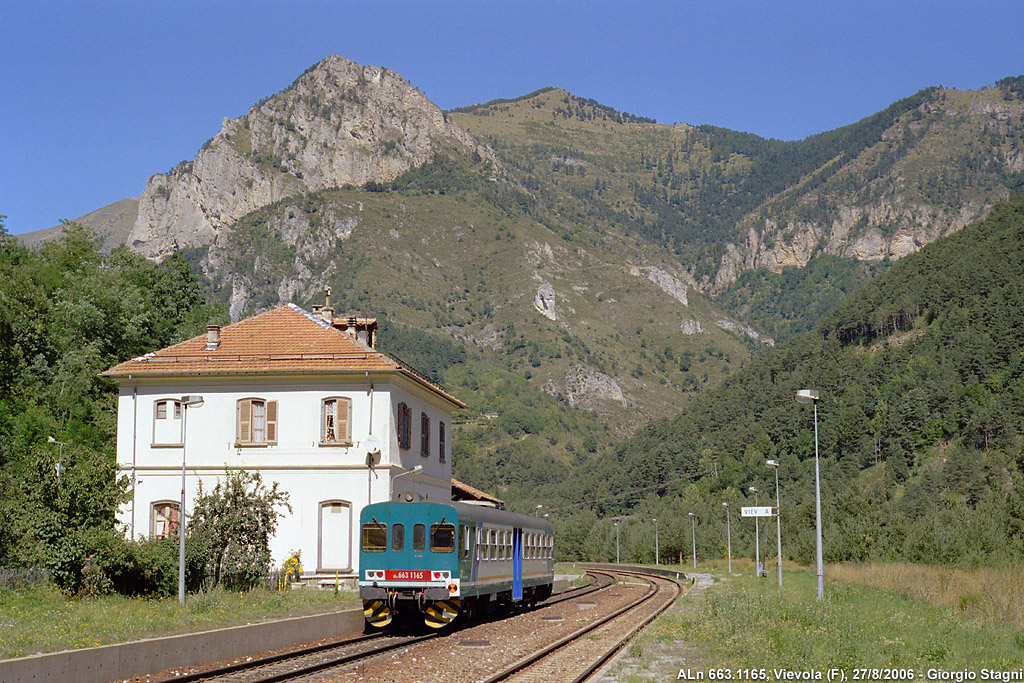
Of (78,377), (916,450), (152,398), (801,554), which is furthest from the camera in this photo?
(916,450)

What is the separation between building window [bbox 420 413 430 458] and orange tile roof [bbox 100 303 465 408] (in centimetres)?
159

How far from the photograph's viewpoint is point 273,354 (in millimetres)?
41344

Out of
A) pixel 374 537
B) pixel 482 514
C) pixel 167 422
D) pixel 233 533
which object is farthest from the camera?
pixel 167 422

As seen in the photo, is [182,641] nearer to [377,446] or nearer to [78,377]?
[377,446]

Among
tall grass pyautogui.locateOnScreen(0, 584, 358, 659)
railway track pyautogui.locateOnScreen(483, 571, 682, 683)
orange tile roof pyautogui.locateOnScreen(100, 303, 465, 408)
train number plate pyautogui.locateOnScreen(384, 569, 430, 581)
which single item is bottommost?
railway track pyautogui.locateOnScreen(483, 571, 682, 683)

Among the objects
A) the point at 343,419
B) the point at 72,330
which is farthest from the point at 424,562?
the point at 72,330

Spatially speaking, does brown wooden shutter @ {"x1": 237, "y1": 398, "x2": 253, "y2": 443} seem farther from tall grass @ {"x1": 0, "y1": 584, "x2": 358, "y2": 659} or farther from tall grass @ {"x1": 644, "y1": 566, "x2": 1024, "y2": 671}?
tall grass @ {"x1": 644, "y1": 566, "x2": 1024, "y2": 671}

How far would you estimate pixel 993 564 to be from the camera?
41.6 metres

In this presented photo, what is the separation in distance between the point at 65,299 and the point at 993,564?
157 ft

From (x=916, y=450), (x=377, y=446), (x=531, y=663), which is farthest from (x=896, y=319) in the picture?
(x=531, y=663)

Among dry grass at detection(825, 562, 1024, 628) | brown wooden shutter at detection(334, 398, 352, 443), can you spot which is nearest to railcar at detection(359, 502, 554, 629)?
brown wooden shutter at detection(334, 398, 352, 443)

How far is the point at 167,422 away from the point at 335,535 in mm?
8322

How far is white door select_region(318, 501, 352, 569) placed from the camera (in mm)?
38688

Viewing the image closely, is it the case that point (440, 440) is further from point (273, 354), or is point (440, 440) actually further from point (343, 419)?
point (273, 354)
